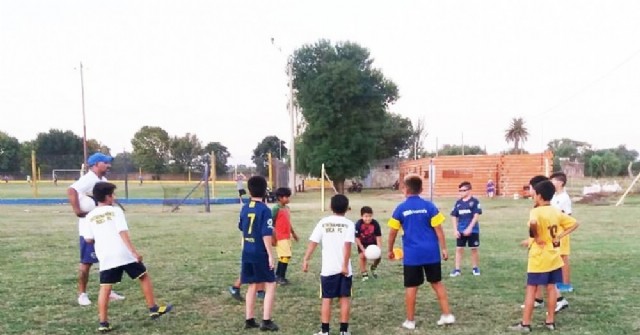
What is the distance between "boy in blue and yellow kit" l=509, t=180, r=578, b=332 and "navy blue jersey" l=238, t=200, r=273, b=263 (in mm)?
2842

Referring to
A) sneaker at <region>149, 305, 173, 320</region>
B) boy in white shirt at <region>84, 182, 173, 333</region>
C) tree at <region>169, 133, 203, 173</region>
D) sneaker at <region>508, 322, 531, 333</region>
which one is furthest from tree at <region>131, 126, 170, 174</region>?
sneaker at <region>508, 322, 531, 333</region>

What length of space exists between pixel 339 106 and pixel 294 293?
3871 centimetres

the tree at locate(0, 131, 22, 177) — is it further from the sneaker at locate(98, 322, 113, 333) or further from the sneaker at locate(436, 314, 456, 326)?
the sneaker at locate(436, 314, 456, 326)

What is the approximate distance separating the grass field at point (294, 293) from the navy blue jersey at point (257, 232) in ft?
2.74

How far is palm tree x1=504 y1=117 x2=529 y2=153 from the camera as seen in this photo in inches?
3521

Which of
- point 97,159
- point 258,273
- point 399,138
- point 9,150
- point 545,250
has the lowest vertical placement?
point 258,273

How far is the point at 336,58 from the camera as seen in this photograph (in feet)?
161

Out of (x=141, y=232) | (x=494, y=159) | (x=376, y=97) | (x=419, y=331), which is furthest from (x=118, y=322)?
(x=376, y=97)

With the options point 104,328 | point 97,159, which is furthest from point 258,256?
point 97,159

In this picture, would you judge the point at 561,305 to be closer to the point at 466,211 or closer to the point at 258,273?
the point at 466,211

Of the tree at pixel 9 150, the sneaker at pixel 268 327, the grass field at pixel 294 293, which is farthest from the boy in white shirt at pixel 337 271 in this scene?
the tree at pixel 9 150

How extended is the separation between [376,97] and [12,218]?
32.0m

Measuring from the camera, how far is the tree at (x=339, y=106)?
46281 millimetres

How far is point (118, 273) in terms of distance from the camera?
21.3 ft
